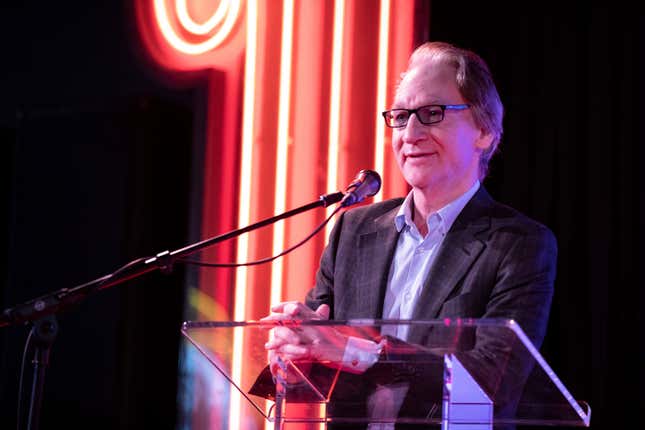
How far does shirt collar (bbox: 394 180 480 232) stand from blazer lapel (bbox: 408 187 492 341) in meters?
0.03

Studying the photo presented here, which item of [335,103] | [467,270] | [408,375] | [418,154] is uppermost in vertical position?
[335,103]

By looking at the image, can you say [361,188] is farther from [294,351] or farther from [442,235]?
[294,351]

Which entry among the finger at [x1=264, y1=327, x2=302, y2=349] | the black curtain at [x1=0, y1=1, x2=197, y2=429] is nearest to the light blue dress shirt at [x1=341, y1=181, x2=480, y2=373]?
the finger at [x1=264, y1=327, x2=302, y2=349]

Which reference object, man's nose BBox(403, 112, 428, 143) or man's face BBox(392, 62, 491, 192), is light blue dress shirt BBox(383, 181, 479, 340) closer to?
man's face BBox(392, 62, 491, 192)

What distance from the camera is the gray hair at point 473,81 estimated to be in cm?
237

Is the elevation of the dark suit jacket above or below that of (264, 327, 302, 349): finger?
above

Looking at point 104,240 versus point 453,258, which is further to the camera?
point 104,240

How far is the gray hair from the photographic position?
7.77ft

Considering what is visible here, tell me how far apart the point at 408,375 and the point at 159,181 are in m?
2.65

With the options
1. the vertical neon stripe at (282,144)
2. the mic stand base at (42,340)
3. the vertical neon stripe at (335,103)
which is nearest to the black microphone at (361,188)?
the mic stand base at (42,340)

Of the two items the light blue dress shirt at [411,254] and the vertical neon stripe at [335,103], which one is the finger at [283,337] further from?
the vertical neon stripe at [335,103]

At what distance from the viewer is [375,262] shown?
Result: 236cm

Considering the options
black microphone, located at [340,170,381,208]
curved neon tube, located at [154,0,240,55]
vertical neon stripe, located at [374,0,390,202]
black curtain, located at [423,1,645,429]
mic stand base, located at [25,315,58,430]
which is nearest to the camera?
mic stand base, located at [25,315,58,430]

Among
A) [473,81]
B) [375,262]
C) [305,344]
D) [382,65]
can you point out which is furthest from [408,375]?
[382,65]
